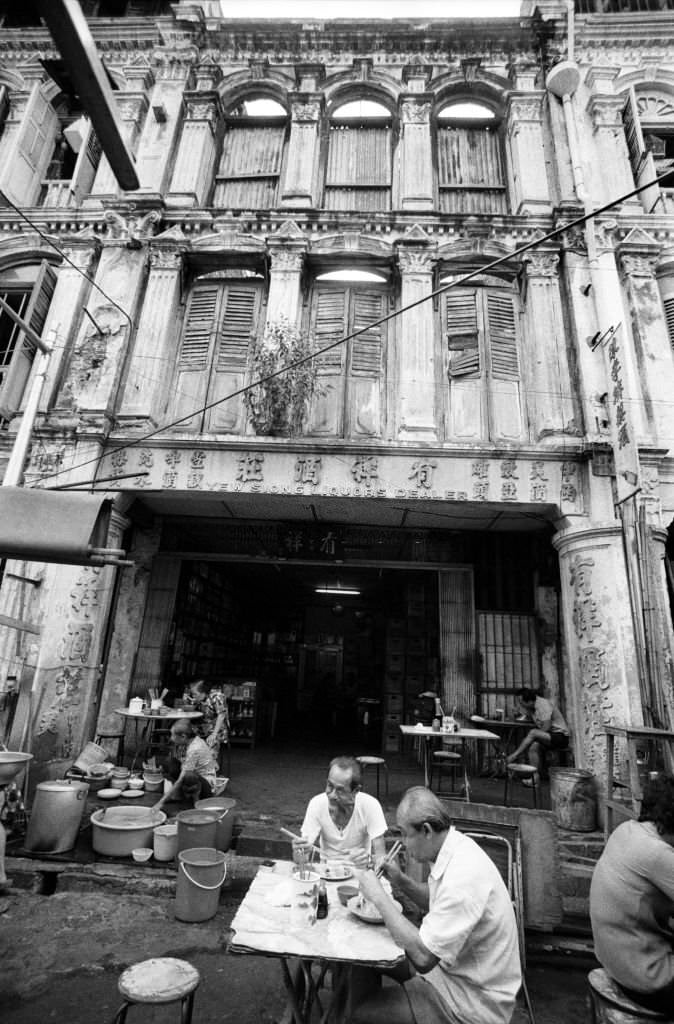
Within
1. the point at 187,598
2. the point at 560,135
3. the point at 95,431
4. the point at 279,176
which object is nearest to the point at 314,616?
the point at 187,598

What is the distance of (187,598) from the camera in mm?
11203

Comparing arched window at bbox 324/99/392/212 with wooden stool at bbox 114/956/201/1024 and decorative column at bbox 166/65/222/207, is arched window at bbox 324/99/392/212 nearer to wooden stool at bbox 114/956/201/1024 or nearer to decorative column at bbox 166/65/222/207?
decorative column at bbox 166/65/222/207

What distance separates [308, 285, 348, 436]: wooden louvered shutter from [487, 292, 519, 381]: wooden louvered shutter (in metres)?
2.73

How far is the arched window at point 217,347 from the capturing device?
9633mm

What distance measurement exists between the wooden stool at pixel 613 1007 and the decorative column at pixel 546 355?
7.18m

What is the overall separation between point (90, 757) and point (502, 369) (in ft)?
30.1

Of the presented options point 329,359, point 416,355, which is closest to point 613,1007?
point 416,355

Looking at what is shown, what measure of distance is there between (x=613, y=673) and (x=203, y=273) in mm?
10151

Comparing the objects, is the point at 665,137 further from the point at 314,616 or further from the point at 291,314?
the point at 314,616

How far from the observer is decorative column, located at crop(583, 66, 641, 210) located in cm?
1048

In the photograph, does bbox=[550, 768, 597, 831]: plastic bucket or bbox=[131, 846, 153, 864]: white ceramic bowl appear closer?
bbox=[131, 846, 153, 864]: white ceramic bowl

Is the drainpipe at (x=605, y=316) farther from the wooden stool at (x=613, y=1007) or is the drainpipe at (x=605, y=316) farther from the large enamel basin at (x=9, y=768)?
the large enamel basin at (x=9, y=768)

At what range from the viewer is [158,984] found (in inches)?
108

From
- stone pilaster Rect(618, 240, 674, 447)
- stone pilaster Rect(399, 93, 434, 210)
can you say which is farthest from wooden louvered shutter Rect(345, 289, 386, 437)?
stone pilaster Rect(618, 240, 674, 447)
